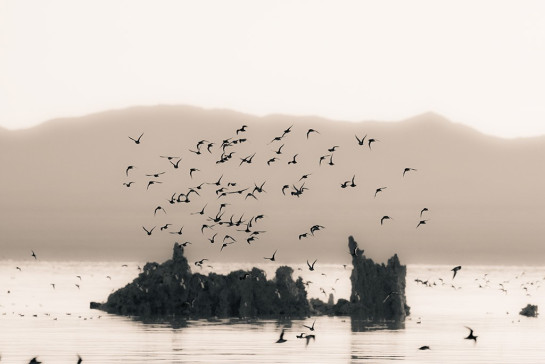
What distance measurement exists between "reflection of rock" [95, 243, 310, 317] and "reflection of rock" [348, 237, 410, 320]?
22.6ft

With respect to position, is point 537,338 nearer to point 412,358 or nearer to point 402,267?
point 402,267

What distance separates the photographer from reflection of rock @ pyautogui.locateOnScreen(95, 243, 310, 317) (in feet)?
458

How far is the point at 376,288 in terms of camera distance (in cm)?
14038

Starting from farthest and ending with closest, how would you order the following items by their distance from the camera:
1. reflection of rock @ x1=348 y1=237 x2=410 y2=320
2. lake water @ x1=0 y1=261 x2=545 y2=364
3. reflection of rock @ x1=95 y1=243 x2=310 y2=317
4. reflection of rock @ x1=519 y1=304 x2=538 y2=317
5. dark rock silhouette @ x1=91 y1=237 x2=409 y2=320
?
1. reflection of rock @ x1=519 y1=304 x2=538 y2=317
2. reflection of rock @ x1=95 y1=243 x2=310 y2=317
3. dark rock silhouette @ x1=91 y1=237 x2=409 y2=320
4. reflection of rock @ x1=348 y1=237 x2=410 y2=320
5. lake water @ x1=0 y1=261 x2=545 y2=364

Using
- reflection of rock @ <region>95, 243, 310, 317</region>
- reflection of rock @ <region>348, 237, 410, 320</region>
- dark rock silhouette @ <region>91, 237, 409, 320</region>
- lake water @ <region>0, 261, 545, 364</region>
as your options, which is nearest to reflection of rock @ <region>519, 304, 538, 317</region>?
lake water @ <region>0, 261, 545, 364</region>

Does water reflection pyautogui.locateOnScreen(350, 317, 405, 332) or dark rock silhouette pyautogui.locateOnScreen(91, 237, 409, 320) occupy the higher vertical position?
dark rock silhouette pyautogui.locateOnScreen(91, 237, 409, 320)

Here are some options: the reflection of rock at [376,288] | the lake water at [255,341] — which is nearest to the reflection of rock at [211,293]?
the lake water at [255,341]

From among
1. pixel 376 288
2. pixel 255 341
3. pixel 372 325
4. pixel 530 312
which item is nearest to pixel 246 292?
pixel 376 288

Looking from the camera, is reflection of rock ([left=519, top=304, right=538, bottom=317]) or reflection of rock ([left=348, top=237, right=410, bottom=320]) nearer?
reflection of rock ([left=348, top=237, right=410, bottom=320])

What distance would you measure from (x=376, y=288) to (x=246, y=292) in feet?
49.4

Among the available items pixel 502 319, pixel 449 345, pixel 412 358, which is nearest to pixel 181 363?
pixel 412 358

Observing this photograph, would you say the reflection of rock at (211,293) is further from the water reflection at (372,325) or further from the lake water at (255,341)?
the water reflection at (372,325)

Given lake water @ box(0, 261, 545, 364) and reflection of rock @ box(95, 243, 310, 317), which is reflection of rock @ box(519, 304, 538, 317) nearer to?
lake water @ box(0, 261, 545, 364)

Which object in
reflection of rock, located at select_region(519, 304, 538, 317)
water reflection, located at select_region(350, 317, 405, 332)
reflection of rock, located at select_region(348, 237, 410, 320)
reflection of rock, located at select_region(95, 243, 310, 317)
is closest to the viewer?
water reflection, located at select_region(350, 317, 405, 332)
